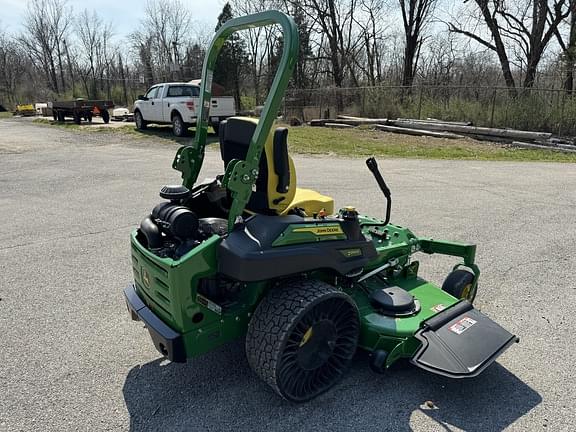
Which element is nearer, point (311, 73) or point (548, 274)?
point (548, 274)

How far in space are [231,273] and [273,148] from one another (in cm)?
79

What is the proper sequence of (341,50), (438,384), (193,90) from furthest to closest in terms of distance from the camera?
(341,50)
(193,90)
(438,384)

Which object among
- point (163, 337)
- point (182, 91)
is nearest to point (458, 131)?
point (182, 91)

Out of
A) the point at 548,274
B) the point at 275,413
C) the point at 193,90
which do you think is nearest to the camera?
the point at 275,413

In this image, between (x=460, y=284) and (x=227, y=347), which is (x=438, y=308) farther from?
(x=227, y=347)

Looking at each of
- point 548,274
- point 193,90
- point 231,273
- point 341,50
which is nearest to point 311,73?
point 341,50

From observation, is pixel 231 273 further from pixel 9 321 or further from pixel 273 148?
pixel 9 321

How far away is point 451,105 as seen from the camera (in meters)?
20.2

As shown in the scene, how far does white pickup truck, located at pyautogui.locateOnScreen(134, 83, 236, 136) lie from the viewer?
49.5ft

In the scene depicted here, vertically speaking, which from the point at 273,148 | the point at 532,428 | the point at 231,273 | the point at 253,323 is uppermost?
the point at 273,148

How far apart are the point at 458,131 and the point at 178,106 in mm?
10674

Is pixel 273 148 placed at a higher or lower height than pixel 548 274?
higher

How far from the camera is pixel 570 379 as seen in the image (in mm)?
2936

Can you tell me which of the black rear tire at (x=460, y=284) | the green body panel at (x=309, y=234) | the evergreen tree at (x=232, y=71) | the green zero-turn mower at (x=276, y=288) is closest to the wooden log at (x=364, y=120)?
the evergreen tree at (x=232, y=71)
